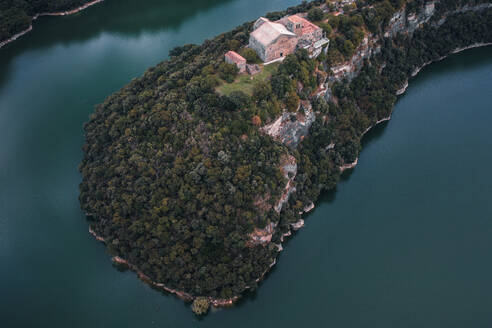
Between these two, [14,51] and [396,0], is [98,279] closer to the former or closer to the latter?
[14,51]

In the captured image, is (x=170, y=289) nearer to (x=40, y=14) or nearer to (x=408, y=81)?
(x=408, y=81)

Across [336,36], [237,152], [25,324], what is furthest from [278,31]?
[25,324]

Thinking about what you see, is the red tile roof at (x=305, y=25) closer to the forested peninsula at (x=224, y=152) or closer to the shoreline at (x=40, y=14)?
the forested peninsula at (x=224, y=152)

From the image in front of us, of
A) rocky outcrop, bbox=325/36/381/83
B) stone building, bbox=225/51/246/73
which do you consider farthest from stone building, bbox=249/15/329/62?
rocky outcrop, bbox=325/36/381/83

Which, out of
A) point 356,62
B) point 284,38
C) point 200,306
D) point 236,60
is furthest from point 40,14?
point 200,306

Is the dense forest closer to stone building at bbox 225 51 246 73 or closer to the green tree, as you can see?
stone building at bbox 225 51 246 73
